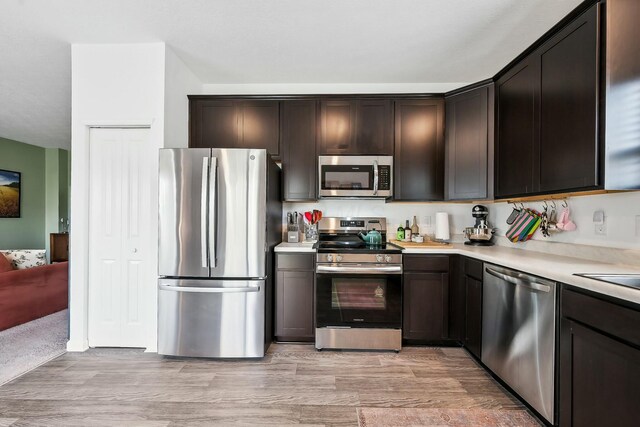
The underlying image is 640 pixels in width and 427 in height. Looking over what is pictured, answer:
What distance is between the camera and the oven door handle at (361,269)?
8.96ft

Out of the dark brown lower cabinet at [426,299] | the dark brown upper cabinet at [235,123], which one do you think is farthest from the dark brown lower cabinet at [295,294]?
the dark brown upper cabinet at [235,123]

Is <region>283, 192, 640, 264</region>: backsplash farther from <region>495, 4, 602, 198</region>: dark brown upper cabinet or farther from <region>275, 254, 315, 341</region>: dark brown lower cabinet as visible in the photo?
<region>275, 254, 315, 341</region>: dark brown lower cabinet

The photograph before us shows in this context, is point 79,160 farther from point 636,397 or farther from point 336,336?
point 636,397

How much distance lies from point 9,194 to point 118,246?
4.54m

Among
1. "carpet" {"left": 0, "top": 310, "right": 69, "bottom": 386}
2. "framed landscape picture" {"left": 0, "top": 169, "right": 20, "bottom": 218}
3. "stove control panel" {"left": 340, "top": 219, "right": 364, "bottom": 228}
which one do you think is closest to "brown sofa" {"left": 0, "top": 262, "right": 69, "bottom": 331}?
"carpet" {"left": 0, "top": 310, "right": 69, "bottom": 386}

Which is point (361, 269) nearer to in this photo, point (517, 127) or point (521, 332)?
point (521, 332)

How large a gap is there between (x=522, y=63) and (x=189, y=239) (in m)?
2.93

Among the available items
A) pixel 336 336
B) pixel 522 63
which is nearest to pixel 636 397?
pixel 336 336

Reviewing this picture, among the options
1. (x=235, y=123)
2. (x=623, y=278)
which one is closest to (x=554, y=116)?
(x=623, y=278)

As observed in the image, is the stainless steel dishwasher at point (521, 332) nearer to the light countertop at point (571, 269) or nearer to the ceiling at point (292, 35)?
the light countertop at point (571, 269)

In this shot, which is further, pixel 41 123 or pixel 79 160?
pixel 41 123

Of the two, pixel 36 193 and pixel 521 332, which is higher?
pixel 36 193

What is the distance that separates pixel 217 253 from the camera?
8.28 feet

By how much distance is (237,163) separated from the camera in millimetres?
2533
